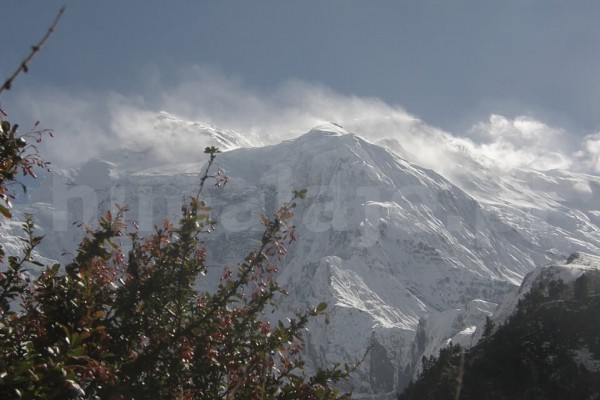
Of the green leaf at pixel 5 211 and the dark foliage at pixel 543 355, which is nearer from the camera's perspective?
the green leaf at pixel 5 211

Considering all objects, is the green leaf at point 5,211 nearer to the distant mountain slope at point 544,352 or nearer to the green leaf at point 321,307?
the green leaf at point 321,307

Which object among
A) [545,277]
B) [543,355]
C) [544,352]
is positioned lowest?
[543,355]

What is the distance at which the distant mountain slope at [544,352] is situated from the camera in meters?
42.4

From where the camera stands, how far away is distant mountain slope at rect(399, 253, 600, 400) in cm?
4238

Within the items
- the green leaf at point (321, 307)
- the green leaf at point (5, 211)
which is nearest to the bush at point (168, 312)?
the green leaf at point (321, 307)

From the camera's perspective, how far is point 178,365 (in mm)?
7578

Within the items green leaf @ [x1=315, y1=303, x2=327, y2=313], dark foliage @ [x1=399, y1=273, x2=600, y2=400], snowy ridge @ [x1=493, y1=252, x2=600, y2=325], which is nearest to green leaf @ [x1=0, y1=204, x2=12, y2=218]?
green leaf @ [x1=315, y1=303, x2=327, y2=313]

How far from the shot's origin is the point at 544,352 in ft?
151

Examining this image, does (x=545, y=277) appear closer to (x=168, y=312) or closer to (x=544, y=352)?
(x=544, y=352)

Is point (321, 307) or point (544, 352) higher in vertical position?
point (544, 352)

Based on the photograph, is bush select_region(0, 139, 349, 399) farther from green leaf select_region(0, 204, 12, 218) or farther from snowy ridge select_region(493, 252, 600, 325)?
snowy ridge select_region(493, 252, 600, 325)

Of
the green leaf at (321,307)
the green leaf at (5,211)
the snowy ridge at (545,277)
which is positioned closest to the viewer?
the green leaf at (5,211)

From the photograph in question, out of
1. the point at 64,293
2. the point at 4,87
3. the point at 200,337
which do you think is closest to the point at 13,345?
the point at 64,293

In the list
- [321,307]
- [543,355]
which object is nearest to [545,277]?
[543,355]
